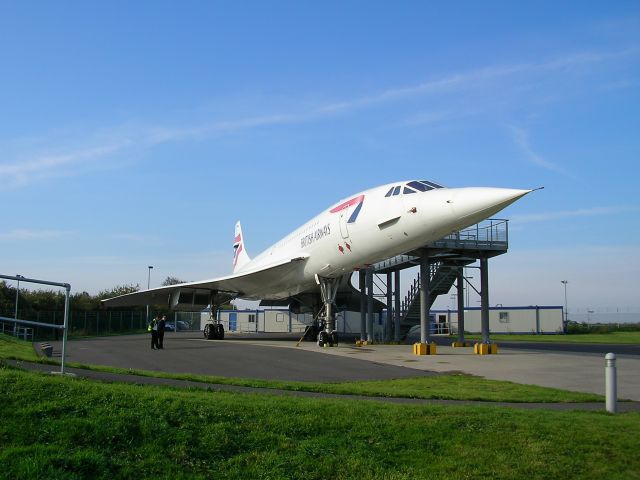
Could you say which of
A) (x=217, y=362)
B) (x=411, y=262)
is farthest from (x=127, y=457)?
(x=411, y=262)

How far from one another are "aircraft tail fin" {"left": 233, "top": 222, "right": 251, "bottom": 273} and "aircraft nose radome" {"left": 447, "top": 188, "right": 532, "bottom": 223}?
27.7 m

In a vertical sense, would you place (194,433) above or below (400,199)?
below

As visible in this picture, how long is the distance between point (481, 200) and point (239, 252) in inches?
1200

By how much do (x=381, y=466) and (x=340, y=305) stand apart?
3150 cm

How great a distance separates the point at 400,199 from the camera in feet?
61.6

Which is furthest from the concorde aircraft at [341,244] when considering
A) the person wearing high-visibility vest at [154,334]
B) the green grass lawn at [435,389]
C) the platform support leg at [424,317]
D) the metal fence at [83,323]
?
the metal fence at [83,323]

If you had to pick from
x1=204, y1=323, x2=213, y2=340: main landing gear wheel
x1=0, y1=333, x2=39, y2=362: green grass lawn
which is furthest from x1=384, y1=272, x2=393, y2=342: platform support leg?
x1=0, y1=333, x2=39, y2=362: green grass lawn

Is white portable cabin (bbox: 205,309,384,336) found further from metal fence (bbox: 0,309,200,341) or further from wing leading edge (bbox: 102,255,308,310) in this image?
wing leading edge (bbox: 102,255,308,310)

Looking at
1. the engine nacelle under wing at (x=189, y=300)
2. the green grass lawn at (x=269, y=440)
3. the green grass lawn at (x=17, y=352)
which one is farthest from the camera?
the engine nacelle under wing at (x=189, y=300)

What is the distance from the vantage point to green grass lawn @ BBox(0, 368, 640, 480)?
4.95 meters

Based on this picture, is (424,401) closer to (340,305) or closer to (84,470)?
(84,470)

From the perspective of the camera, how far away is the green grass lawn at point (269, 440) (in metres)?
4.95

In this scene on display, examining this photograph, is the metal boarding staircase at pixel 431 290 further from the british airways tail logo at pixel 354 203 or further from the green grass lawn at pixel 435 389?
the green grass lawn at pixel 435 389

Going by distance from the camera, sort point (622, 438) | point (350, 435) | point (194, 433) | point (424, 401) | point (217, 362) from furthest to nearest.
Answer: point (217, 362), point (424, 401), point (622, 438), point (350, 435), point (194, 433)
